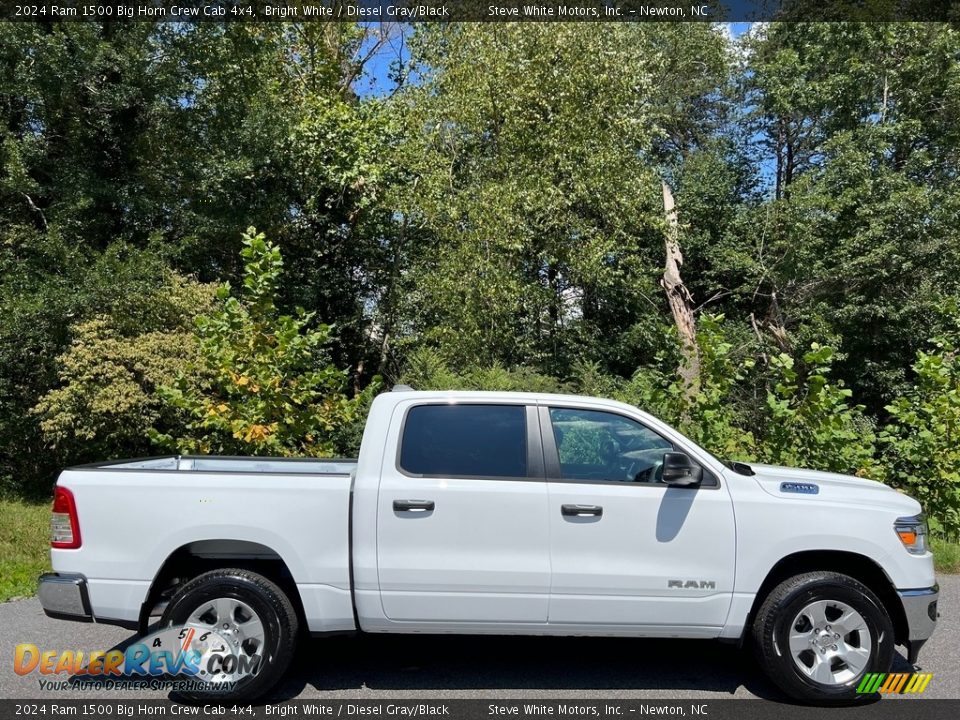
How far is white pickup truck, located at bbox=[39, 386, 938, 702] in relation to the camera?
4.84 m

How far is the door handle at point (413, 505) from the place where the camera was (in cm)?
488

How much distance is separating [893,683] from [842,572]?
0.74 meters

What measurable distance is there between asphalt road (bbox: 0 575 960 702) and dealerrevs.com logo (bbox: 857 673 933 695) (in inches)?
2.8

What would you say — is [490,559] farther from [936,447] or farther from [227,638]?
[936,447]

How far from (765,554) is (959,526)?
702 cm

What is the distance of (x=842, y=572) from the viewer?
17.1 ft

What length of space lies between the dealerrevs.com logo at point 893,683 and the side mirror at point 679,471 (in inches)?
59.9

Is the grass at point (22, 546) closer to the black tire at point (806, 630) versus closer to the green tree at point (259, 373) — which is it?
the green tree at point (259, 373)

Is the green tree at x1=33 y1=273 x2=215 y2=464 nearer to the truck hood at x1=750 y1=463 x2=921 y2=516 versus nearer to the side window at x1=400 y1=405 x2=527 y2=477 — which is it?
the side window at x1=400 y1=405 x2=527 y2=477

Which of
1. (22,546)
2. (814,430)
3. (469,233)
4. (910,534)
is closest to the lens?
(910,534)

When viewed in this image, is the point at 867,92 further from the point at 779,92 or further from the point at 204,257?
the point at 204,257

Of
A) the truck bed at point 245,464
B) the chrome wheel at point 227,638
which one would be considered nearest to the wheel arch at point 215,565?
the chrome wheel at point 227,638

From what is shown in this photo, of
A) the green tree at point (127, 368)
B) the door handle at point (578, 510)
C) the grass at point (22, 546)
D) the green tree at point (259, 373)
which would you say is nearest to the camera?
the door handle at point (578, 510)

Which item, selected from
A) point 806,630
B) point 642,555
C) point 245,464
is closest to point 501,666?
point 642,555
